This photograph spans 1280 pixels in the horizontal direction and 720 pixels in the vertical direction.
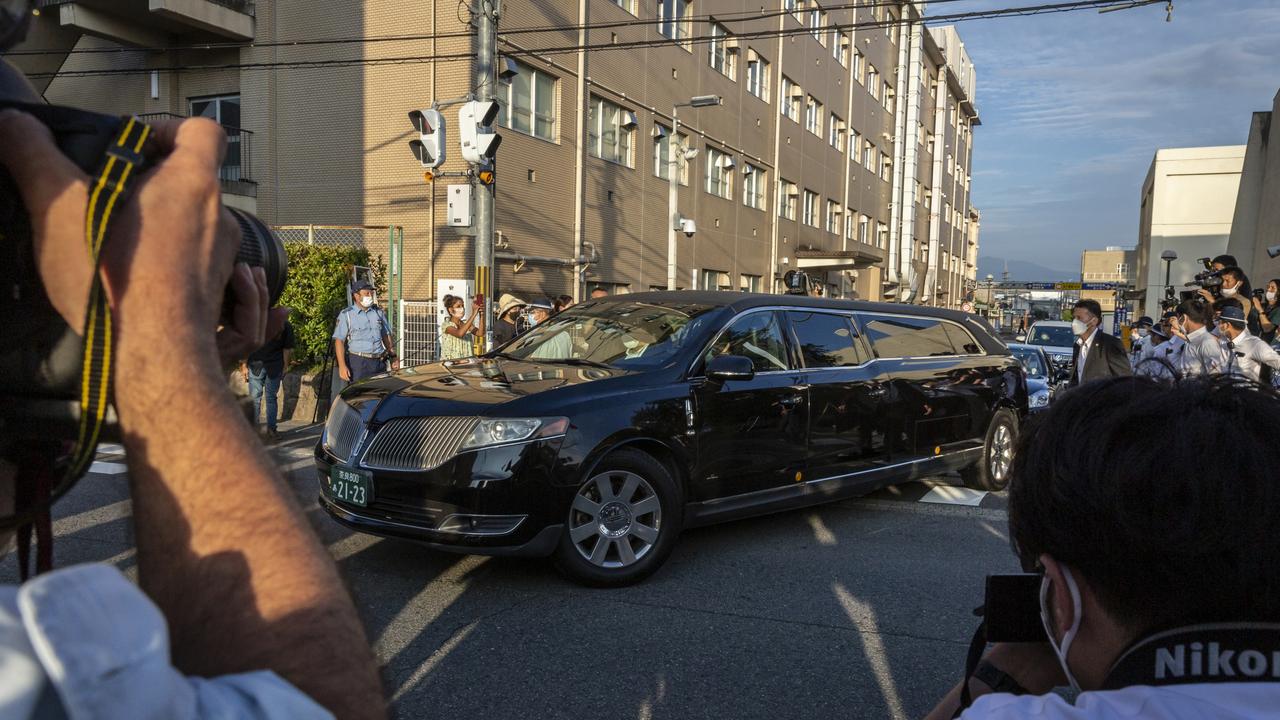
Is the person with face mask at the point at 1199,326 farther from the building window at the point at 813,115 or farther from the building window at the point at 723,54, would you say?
the building window at the point at 813,115

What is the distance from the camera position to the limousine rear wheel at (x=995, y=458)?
25.6 ft

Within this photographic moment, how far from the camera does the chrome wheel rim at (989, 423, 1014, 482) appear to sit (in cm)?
791

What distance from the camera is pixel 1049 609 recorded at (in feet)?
4.15

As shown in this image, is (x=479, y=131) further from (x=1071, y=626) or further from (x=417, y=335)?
(x=1071, y=626)

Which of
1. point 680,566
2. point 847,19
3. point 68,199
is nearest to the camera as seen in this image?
point 68,199

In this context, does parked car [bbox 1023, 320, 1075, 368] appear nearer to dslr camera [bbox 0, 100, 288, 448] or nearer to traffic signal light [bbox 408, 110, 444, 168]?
traffic signal light [bbox 408, 110, 444, 168]

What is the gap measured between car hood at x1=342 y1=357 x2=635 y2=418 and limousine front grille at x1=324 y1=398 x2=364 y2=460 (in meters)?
0.07

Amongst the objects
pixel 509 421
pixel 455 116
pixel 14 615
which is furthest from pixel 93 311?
pixel 455 116

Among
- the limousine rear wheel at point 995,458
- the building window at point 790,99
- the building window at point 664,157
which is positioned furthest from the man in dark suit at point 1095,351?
the building window at point 790,99

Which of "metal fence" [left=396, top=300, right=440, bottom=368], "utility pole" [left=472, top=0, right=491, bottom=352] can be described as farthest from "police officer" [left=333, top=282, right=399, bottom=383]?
"metal fence" [left=396, top=300, right=440, bottom=368]

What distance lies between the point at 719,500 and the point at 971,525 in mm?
2237

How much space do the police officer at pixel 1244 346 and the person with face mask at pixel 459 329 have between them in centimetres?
835

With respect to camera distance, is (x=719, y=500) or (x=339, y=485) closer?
(x=339, y=485)

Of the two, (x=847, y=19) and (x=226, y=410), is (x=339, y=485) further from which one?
(x=847, y=19)
